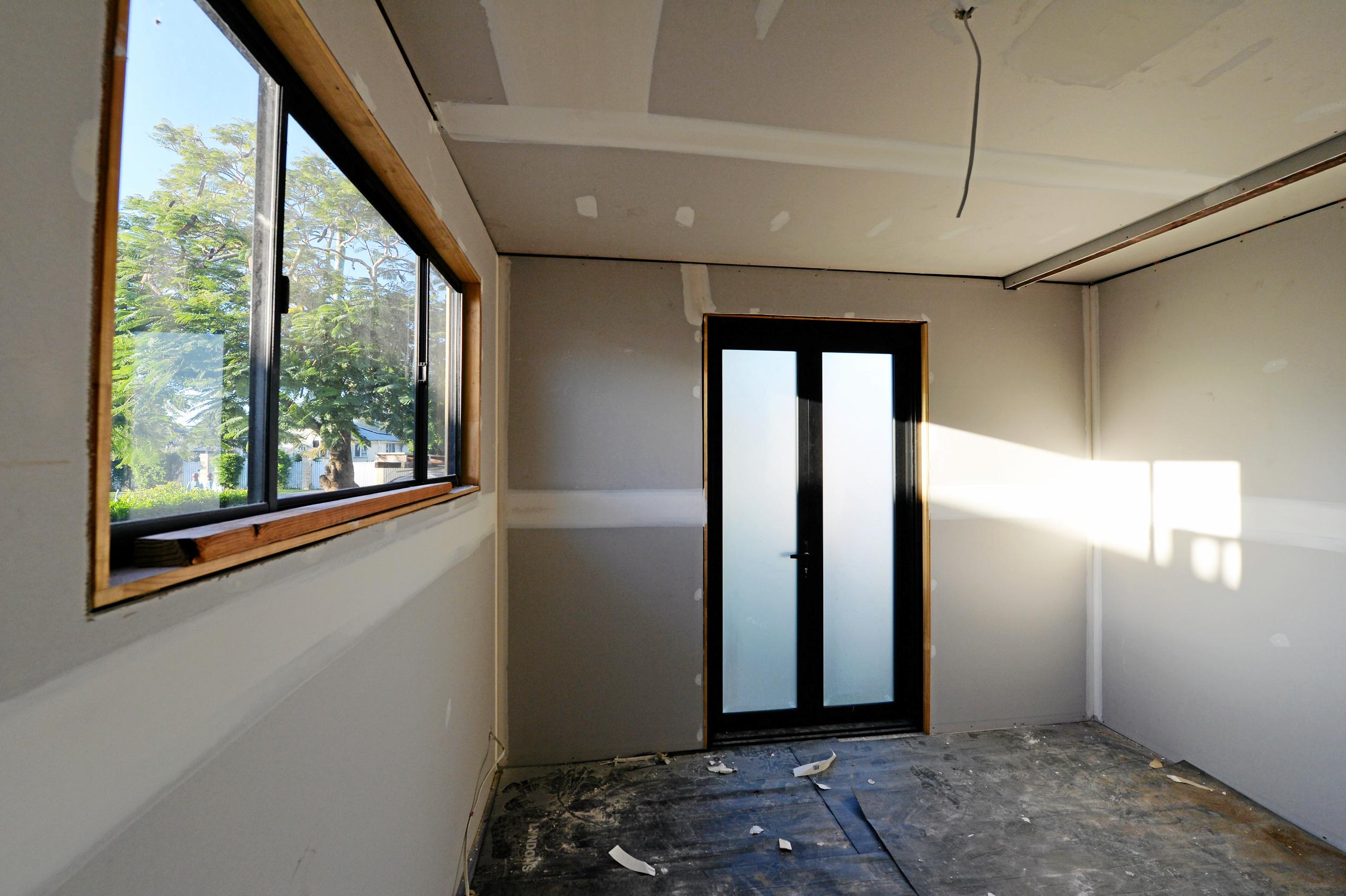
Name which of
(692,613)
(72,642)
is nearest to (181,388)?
(72,642)

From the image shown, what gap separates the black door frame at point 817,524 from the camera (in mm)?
3207

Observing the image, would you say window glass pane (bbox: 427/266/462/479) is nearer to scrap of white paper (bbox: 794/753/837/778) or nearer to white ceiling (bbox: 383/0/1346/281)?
white ceiling (bbox: 383/0/1346/281)

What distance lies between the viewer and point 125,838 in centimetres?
59

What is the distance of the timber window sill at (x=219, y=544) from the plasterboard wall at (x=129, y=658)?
0.02 metres

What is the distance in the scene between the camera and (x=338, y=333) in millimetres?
1316

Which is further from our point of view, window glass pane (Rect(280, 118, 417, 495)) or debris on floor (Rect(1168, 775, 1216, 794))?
debris on floor (Rect(1168, 775, 1216, 794))

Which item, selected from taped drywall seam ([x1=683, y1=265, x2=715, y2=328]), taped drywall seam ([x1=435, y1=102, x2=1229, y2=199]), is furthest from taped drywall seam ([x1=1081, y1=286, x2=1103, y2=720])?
taped drywall seam ([x1=683, y1=265, x2=715, y2=328])

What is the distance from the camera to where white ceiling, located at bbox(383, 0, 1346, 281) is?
1398mm

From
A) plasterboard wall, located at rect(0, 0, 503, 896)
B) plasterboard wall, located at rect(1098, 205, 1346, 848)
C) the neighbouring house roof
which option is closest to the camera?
plasterboard wall, located at rect(0, 0, 503, 896)

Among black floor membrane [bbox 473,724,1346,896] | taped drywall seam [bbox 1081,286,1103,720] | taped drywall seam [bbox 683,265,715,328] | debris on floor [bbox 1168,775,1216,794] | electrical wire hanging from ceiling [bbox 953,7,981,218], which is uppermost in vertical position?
electrical wire hanging from ceiling [bbox 953,7,981,218]

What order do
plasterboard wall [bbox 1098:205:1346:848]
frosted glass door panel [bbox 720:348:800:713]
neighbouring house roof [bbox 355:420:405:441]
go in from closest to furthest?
neighbouring house roof [bbox 355:420:405:441], plasterboard wall [bbox 1098:205:1346:848], frosted glass door panel [bbox 720:348:800:713]

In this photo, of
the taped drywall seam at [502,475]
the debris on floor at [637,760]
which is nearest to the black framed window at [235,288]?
the taped drywall seam at [502,475]

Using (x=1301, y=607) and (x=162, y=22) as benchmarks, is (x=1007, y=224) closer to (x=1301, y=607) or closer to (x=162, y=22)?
(x=1301, y=607)

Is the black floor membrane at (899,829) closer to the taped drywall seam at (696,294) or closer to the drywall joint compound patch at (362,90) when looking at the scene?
the taped drywall seam at (696,294)
